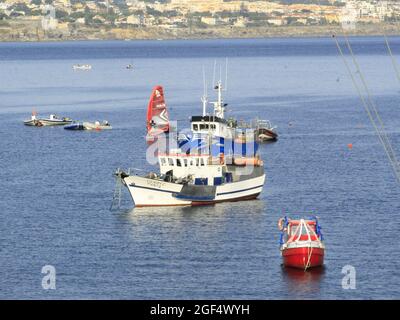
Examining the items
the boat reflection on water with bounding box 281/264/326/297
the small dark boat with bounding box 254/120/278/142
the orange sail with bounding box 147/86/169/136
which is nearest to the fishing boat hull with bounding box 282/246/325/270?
the boat reflection on water with bounding box 281/264/326/297

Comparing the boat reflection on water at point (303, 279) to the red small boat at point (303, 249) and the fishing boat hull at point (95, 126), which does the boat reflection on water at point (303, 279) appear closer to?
the red small boat at point (303, 249)

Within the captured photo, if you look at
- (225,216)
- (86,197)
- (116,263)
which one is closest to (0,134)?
(86,197)

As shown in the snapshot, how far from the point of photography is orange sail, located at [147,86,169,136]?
168 metres

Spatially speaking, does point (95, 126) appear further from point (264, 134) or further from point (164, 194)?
point (164, 194)

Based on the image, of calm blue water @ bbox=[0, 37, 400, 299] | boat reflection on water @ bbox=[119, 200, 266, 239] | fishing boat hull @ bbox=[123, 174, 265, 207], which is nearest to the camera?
calm blue water @ bbox=[0, 37, 400, 299]

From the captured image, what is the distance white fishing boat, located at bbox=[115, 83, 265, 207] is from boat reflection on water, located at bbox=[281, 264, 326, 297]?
2384cm

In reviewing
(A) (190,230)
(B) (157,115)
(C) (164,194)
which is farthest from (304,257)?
(B) (157,115)

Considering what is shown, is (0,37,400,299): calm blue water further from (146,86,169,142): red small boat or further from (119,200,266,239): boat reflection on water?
(146,86,169,142): red small boat

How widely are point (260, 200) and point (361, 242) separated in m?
20.5
